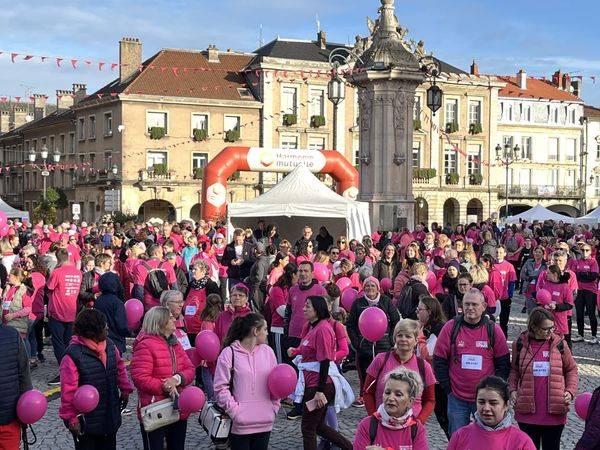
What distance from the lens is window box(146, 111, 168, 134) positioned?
2106 inches

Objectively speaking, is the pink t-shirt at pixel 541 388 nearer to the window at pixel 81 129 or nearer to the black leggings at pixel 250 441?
the black leggings at pixel 250 441

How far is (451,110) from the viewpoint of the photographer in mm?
61906

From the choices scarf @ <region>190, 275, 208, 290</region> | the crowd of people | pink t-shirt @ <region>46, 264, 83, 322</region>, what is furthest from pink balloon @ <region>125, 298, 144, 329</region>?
pink t-shirt @ <region>46, 264, 83, 322</region>

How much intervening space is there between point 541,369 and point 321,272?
5689mm

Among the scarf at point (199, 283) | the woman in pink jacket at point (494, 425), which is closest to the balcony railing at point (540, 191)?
the scarf at point (199, 283)

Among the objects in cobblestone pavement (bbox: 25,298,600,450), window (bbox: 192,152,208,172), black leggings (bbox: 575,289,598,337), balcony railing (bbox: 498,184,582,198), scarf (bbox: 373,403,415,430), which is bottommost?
cobblestone pavement (bbox: 25,298,600,450)

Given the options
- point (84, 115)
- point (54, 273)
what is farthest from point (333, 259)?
point (84, 115)

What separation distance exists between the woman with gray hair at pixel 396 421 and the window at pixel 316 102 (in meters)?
53.4

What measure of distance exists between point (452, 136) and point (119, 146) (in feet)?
79.2

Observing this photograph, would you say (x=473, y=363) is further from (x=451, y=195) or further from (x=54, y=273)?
(x=451, y=195)

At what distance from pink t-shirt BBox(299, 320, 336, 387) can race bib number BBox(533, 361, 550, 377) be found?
1.77 meters

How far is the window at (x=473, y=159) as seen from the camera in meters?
62.7

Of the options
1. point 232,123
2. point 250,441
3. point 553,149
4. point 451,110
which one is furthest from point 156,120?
point 250,441

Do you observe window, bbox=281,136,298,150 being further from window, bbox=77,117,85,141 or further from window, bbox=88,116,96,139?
window, bbox=77,117,85,141
